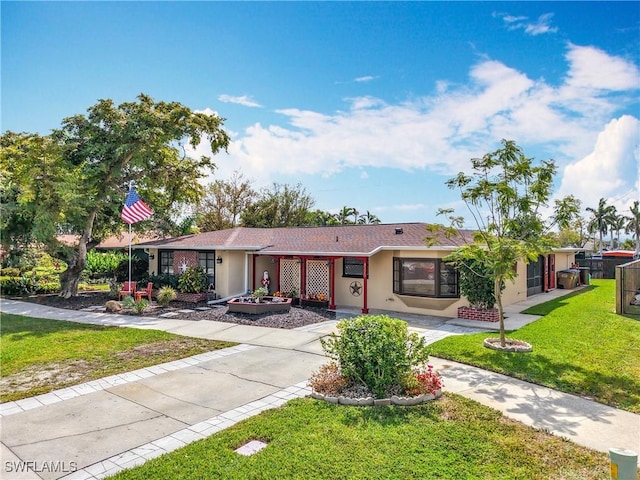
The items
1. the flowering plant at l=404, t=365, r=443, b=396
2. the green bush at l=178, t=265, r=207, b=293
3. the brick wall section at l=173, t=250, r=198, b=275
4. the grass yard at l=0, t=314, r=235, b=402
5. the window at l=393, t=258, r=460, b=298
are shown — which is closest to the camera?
the flowering plant at l=404, t=365, r=443, b=396

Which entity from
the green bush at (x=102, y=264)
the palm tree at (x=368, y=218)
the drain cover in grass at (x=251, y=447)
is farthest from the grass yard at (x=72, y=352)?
the palm tree at (x=368, y=218)

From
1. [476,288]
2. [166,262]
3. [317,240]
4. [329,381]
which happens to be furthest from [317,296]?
[329,381]

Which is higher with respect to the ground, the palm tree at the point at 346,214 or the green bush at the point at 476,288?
the palm tree at the point at 346,214

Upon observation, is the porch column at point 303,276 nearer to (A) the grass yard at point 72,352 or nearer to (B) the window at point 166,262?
(A) the grass yard at point 72,352

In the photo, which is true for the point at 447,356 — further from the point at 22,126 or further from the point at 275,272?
the point at 22,126

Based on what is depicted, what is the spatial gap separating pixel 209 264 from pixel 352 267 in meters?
6.68

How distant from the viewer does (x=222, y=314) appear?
14.0m

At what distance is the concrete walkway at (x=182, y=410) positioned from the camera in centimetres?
464

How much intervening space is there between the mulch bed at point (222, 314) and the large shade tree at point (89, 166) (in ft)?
5.96

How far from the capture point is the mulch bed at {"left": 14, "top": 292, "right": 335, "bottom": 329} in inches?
506

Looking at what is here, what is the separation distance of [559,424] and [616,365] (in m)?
3.72

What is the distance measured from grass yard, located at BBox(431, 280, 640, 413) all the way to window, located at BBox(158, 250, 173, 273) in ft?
46.3

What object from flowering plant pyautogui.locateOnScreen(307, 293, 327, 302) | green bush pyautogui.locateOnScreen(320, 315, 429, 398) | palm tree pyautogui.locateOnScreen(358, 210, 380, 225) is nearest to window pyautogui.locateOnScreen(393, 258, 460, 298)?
flowering plant pyautogui.locateOnScreen(307, 293, 327, 302)

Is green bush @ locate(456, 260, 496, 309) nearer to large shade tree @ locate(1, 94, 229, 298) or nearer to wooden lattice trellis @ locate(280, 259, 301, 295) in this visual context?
wooden lattice trellis @ locate(280, 259, 301, 295)
